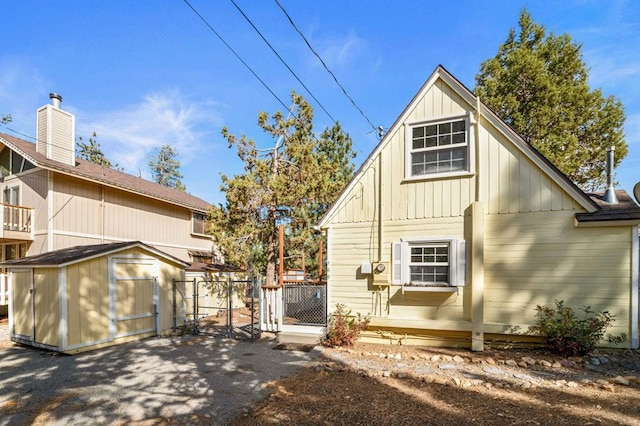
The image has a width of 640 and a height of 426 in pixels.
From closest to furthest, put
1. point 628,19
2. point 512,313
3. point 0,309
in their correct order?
point 512,313
point 628,19
point 0,309

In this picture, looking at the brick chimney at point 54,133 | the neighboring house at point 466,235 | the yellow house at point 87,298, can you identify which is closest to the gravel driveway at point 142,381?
the yellow house at point 87,298

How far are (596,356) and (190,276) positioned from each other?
1328 cm

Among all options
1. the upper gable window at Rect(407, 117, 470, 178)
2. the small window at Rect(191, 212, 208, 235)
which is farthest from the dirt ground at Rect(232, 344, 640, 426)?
the small window at Rect(191, 212, 208, 235)

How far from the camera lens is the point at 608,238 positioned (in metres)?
6.37

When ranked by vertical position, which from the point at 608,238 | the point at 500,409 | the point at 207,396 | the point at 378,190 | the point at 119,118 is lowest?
the point at 207,396

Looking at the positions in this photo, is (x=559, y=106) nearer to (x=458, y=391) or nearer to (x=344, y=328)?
(x=344, y=328)

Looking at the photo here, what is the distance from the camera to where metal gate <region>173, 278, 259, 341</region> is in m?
9.47

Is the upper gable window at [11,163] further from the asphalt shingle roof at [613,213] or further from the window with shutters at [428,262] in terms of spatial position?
the asphalt shingle roof at [613,213]

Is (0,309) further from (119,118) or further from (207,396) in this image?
(207,396)

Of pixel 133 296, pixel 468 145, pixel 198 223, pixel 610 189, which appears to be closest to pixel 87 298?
pixel 133 296

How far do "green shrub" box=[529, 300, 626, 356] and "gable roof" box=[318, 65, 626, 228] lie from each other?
2.16m

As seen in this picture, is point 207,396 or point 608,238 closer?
point 207,396

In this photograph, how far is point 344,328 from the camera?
24.8ft

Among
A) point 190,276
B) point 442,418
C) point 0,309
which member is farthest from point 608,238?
point 0,309
